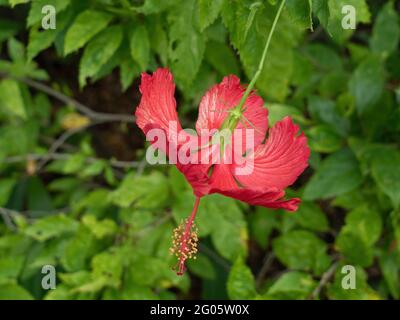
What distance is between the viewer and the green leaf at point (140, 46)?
131 centimetres

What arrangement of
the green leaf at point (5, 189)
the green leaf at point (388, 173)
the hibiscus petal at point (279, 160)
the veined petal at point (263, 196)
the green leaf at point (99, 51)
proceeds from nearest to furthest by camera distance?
the veined petal at point (263, 196), the hibiscus petal at point (279, 160), the green leaf at point (99, 51), the green leaf at point (388, 173), the green leaf at point (5, 189)

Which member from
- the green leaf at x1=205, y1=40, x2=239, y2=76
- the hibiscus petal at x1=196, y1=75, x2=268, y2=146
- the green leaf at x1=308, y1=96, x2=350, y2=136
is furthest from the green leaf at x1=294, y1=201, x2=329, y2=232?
the hibiscus petal at x1=196, y1=75, x2=268, y2=146

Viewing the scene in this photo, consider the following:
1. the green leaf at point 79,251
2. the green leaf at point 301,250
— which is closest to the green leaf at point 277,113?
the green leaf at point 301,250

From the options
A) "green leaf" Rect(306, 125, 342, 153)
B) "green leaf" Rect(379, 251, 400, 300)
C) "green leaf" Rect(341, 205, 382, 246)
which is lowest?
"green leaf" Rect(379, 251, 400, 300)

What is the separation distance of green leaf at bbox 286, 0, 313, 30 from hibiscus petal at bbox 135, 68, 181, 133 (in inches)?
9.3

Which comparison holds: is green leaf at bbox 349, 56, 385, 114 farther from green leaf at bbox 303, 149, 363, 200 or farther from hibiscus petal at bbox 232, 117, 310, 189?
hibiscus petal at bbox 232, 117, 310, 189

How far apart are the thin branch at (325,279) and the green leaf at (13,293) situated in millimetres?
722

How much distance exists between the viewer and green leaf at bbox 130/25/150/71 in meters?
1.31

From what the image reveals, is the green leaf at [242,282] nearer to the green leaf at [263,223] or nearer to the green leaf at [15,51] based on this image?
the green leaf at [263,223]

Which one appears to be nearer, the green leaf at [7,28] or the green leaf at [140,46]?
the green leaf at [140,46]

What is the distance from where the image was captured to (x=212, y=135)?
3.28 ft

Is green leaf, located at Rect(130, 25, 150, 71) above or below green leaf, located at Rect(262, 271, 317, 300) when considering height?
above

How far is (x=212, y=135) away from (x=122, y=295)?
2.07ft
